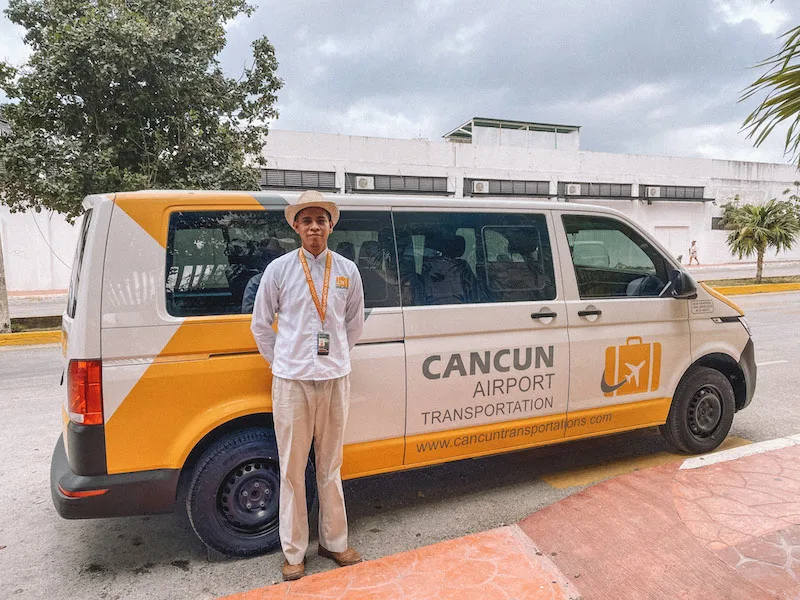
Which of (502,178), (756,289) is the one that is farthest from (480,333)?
(502,178)

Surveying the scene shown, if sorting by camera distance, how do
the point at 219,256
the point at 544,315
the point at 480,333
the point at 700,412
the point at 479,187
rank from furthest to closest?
the point at 479,187 < the point at 700,412 < the point at 544,315 < the point at 480,333 < the point at 219,256

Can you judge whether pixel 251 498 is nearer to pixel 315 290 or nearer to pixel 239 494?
pixel 239 494

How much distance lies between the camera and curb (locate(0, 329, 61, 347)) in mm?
10750

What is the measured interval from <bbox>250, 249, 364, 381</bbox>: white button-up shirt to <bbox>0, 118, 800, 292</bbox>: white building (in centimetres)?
2080

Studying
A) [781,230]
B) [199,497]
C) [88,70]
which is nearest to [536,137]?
[781,230]

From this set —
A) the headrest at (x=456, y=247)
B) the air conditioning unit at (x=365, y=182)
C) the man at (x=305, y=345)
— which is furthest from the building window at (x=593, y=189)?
the man at (x=305, y=345)

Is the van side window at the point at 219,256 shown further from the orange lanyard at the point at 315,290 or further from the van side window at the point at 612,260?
the van side window at the point at 612,260

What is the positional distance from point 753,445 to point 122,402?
4.62 m

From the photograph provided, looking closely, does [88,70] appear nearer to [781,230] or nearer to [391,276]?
[391,276]

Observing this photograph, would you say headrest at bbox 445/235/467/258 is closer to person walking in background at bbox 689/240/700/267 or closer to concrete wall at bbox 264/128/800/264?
concrete wall at bbox 264/128/800/264

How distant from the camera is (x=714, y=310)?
4297 millimetres

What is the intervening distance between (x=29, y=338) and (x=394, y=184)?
17.9m

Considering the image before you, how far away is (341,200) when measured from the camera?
3.18 meters

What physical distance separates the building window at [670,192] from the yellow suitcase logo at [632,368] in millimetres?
30334
